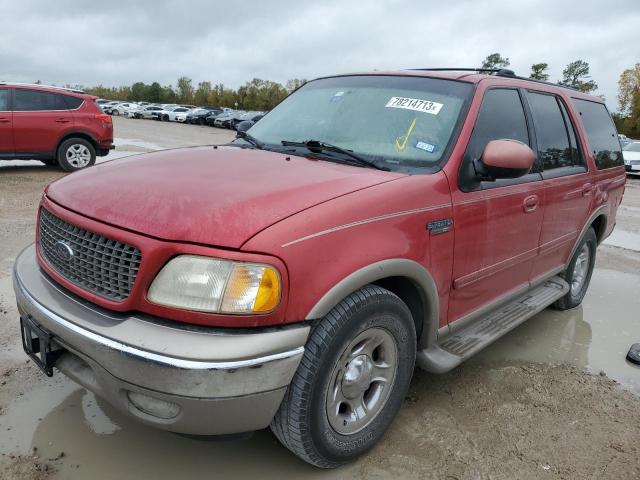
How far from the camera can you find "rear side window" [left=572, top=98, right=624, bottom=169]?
4355 millimetres

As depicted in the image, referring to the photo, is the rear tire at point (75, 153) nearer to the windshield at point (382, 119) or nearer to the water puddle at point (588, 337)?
the windshield at point (382, 119)

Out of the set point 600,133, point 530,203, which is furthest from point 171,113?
point 530,203

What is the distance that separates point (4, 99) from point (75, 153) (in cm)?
151

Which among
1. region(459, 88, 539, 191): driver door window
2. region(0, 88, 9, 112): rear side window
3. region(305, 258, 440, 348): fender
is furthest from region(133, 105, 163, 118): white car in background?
region(305, 258, 440, 348): fender

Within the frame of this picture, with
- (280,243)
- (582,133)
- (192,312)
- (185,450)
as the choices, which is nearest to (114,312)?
(192,312)

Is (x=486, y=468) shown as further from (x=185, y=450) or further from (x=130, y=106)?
(x=130, y=106)

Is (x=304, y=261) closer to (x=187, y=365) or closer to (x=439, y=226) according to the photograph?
(x=187, y=365)

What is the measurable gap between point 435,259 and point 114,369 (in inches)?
59.9

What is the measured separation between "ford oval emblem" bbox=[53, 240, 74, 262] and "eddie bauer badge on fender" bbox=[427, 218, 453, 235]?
1.60 meters

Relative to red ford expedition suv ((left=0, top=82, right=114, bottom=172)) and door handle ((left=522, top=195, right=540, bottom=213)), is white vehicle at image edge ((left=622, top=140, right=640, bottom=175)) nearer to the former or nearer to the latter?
Result: red ford expedition suv ((left=0, top=82, right=114, bottom=172))

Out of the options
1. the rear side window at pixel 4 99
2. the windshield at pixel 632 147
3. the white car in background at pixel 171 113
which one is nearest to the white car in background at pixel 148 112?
the white car in background at pixel 171 113

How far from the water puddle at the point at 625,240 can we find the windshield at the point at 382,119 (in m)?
5.29

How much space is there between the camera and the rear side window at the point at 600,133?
436cm

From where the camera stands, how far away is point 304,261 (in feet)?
6.49
